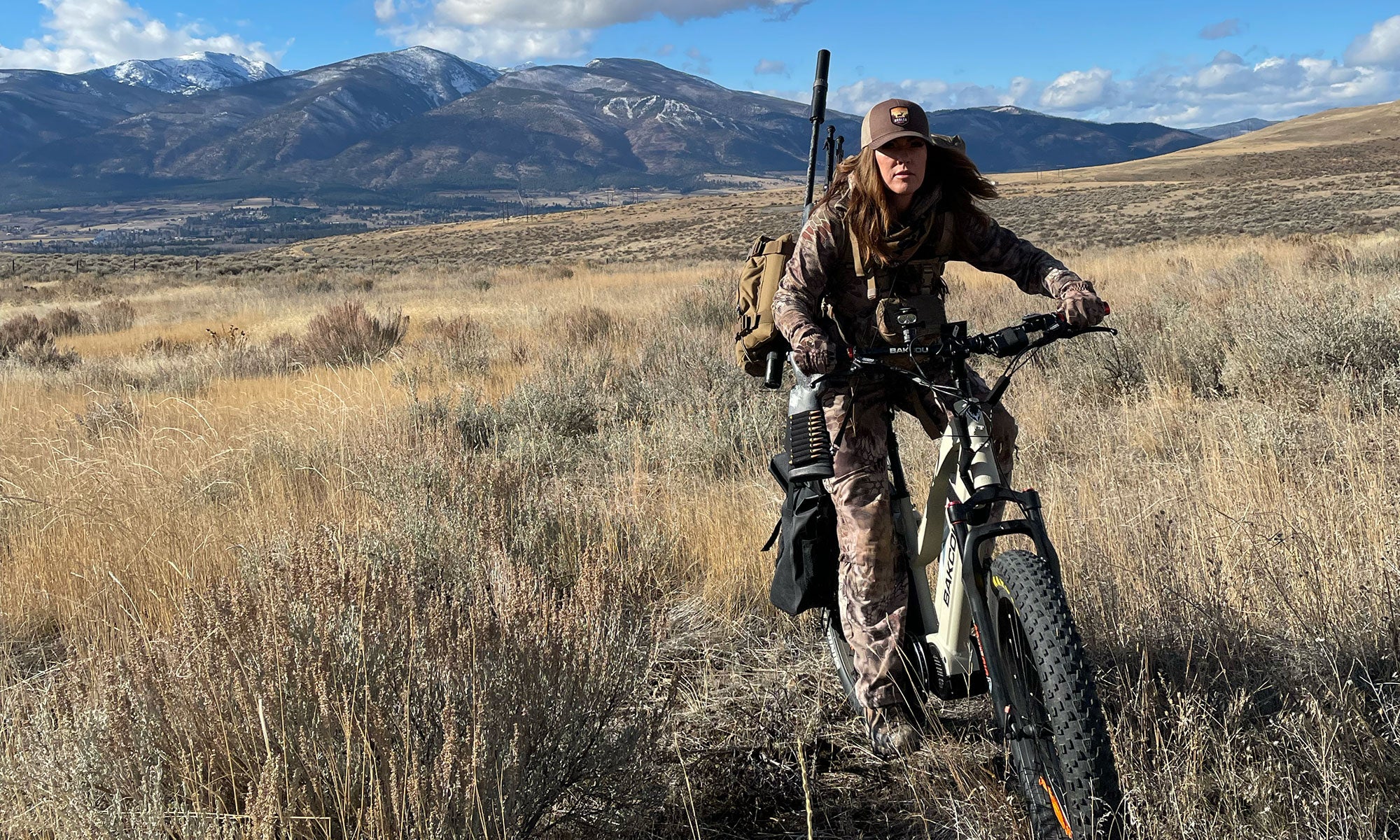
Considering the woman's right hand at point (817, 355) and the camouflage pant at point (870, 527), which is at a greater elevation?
the woman's right hand at point (817, 355)

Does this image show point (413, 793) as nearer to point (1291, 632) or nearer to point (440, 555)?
point (440, 555)

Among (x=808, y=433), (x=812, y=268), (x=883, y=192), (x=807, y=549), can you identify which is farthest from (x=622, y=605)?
(x=883, y=192)

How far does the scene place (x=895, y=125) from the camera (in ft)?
8.41

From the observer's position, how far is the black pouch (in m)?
2.80

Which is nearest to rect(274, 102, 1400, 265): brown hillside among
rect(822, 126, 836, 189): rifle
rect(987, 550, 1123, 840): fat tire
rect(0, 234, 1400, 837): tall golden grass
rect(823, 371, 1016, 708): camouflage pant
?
rect(0, 234, 1400, 837): tall golden grass

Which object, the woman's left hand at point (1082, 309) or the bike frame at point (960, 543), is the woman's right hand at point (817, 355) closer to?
the bike frame at point (960, 543)

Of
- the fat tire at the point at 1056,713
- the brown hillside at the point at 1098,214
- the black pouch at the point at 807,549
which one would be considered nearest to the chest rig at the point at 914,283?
the black pouch at the point at 807,549

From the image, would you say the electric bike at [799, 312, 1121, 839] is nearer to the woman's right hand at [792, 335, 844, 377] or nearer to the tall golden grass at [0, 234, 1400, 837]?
the woman's right hand at [792, 335, 844, 377]

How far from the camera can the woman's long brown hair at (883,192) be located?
2.60 meters

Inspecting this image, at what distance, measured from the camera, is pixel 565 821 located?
2.28 metres

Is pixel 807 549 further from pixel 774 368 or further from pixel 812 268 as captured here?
pixel 812 268

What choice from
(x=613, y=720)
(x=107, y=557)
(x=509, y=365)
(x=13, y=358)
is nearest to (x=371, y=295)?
(x=13, y=358)

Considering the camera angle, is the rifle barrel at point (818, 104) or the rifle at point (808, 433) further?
the rifle barrel at point (818, 104)

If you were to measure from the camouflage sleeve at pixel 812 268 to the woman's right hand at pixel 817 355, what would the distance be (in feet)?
0.59
